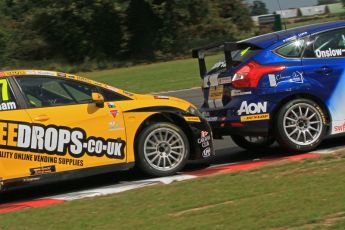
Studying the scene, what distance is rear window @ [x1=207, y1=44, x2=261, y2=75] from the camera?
8562 mm

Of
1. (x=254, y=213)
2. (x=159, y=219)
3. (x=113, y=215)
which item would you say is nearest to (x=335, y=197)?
(x=254, y=213)

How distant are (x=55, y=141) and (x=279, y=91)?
10.2 feet

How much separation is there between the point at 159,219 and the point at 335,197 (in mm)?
1585

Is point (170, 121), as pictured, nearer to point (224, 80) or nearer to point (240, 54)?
point (224, 80)

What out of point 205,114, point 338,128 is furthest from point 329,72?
point 205,114

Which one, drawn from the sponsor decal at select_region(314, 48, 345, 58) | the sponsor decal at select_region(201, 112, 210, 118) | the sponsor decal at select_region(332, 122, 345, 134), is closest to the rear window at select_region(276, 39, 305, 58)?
the sponsor decal at select_region(314, 48, 345, 58)

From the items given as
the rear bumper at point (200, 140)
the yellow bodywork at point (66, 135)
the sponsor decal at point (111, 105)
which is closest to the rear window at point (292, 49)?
the rear bumper at point (200, 140)

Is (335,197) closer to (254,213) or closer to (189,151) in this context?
(254,213)

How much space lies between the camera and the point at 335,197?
550cm

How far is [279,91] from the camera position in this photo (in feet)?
27.3

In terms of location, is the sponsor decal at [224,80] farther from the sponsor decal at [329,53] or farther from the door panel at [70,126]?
the door panel at [70,126]

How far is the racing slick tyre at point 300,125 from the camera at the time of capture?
8.38 m

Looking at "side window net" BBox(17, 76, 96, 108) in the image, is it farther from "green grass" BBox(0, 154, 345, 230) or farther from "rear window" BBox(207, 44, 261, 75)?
"rear window" BBox(207, 44, 261, 75)

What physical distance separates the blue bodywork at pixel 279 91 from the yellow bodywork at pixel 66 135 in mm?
1259
